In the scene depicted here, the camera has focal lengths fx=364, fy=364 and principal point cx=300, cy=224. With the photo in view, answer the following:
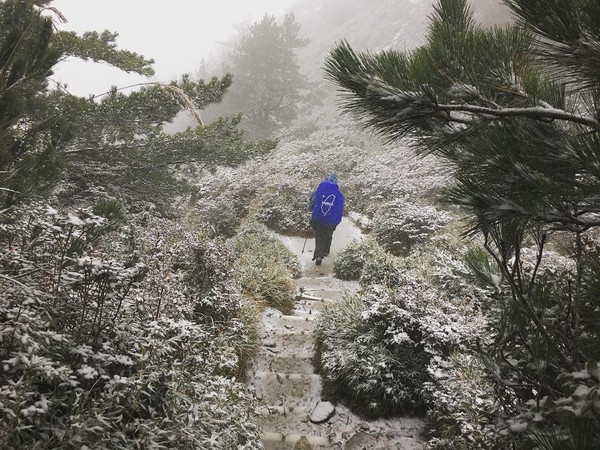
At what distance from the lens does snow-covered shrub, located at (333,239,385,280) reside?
8719 millimetres

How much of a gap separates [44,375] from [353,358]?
329 centimetres

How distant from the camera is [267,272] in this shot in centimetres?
728

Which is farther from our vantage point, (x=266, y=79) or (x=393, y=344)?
(x=266, y=79)

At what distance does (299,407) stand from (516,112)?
4245mm

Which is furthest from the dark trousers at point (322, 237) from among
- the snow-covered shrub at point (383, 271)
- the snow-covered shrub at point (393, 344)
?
the snow-covered shrub at point (393, 344)

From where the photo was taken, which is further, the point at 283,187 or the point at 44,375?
the point at 283,187

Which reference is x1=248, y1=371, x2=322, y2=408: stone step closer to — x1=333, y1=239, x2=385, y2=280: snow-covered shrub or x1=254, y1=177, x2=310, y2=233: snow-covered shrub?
x1=333, y1=239, x2=385, y2=280: snow-covered shrub

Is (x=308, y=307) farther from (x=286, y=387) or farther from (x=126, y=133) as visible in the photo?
(x=126, y=133)

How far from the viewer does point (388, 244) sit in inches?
392

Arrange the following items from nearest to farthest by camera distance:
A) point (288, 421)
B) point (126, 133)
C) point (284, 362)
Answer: point (288, 421)
point (284, 362)
point (126, 133)

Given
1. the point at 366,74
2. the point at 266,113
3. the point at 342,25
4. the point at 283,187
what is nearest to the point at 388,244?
the point at 283,187

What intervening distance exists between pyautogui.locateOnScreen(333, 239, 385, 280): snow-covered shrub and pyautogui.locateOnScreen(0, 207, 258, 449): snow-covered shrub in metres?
5.37

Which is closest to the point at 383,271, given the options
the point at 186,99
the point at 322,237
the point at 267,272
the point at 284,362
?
the point at 267,272

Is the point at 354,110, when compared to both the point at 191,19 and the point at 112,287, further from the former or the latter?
the point at 191,19
